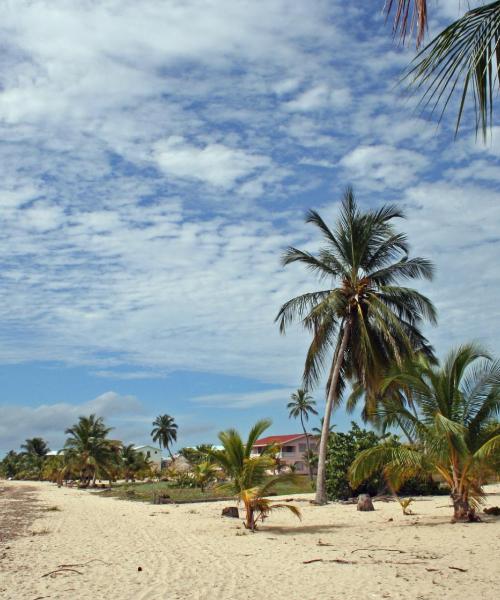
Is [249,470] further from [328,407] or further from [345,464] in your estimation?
[345,464]

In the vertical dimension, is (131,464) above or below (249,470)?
above

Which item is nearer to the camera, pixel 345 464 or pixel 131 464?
Result: pixel 345 464

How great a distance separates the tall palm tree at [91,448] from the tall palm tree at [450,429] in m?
40.7

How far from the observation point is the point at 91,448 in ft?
170

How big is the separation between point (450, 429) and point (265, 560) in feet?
18.2

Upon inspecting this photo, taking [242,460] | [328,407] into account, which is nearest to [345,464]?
[328,407]

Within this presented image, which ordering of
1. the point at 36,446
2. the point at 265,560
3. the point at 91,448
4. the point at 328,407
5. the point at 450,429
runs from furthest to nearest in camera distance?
1. the point at 36,446
2. the point at 91,448
3. the point at 328,407
4. the point at 450,429
5. the point at 265,560

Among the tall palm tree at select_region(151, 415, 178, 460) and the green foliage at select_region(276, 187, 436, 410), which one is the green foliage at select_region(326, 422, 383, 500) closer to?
the green foliage at select_region(276, 187, 436, 410)

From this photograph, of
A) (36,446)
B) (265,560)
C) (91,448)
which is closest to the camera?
(265,560)

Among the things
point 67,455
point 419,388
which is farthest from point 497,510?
point 67,455

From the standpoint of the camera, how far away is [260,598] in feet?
24.4

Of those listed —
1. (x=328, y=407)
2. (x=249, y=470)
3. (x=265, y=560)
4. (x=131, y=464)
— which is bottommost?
(x=265, y=560)

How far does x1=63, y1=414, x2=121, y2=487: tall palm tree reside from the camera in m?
51.8

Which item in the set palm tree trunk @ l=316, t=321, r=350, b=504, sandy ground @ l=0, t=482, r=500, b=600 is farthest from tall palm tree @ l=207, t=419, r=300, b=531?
palm tree trunk @ l=316, t=321, r=350, b=504
